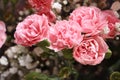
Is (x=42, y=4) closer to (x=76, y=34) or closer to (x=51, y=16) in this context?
(x=51, y=16)

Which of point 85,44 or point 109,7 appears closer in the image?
point 85,44

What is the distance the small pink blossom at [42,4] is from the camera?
816mm

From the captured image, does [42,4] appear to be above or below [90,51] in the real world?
above

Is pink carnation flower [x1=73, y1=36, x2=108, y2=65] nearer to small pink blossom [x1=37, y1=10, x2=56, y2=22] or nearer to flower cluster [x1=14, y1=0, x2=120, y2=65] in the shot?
flower cluster [x1=14, y1=0, x2=120, y2=65]

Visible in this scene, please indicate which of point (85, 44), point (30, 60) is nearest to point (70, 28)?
point (85, 44)

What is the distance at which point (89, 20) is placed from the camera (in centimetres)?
77

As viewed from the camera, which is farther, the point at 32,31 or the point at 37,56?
the point at 37,56

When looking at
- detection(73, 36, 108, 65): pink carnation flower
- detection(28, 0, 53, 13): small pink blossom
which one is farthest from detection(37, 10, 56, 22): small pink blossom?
detection(73, 36, 108, 65): pink carnation flower

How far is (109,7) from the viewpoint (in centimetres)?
92

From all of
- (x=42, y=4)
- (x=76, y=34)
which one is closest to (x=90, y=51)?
(x=76, y=34)

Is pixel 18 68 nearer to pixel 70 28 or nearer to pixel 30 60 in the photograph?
pixel 30 60

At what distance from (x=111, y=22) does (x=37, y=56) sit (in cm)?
22

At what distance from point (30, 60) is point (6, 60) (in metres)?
0.07

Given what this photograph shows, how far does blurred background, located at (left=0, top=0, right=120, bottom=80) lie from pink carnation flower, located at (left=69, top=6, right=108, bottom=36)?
7cm
